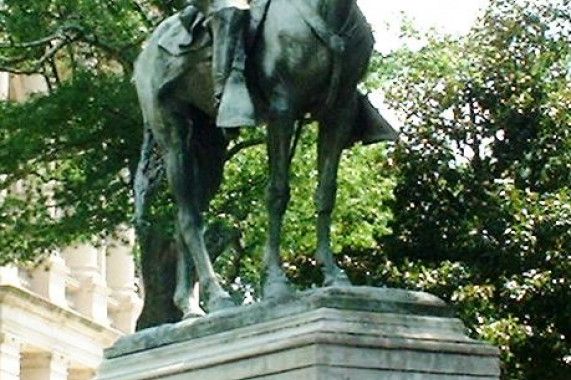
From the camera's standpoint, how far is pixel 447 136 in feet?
106

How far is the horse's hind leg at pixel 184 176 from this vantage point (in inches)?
447

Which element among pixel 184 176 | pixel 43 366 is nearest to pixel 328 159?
pixel 184 176

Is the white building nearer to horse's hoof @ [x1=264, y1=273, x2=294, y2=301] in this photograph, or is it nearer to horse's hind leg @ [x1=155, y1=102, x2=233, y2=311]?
horse's hind leg @ [x1=155, y1=102, x2=233, y2=311]

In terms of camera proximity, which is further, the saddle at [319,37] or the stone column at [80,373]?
the stone column at [80,373]

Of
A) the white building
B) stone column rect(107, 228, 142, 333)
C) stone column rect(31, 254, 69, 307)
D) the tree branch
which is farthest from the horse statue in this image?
stone column rect(107, 228, 142, 333)

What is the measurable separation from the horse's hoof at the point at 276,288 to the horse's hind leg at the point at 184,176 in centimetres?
112

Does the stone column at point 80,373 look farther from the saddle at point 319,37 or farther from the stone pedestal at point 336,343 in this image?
the stone pedestal at point 336,343

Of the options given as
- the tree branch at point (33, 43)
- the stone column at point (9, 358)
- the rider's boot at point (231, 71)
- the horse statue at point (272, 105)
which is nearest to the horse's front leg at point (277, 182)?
the horse statue at point (272, 105)

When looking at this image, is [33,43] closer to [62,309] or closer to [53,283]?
[62,309]

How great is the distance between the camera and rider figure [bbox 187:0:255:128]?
10281 mm

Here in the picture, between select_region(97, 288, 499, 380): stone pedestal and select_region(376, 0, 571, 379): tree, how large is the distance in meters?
17.4

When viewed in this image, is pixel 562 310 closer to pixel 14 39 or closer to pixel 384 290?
pixel 14 39

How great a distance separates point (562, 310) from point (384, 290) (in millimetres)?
19653

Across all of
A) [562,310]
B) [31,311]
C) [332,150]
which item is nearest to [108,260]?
[31,311]
